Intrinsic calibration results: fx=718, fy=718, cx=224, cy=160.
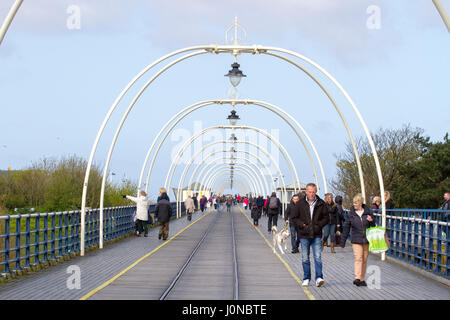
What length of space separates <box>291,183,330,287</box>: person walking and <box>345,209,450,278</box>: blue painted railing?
2.62 m

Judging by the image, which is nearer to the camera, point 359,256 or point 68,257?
point 359,256

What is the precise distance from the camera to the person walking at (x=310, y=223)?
1223 cm

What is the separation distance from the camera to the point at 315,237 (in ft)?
A: 40.4

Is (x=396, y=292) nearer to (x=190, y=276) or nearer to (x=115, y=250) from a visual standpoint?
(x=190, y=276)

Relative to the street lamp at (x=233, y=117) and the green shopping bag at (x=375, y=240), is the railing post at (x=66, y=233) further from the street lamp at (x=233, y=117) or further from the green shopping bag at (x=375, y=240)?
the street lamp at (x=233, y=117)

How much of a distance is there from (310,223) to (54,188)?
2218 cm

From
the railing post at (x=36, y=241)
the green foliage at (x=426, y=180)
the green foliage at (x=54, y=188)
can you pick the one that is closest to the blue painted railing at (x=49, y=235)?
the railing post at (x=36, y=241)

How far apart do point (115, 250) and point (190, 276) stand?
23.0ft

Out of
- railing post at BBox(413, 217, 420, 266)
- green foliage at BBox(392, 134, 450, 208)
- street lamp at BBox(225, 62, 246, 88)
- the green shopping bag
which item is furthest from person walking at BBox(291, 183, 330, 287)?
green foliage at BBox(392, 134, 450, 208)

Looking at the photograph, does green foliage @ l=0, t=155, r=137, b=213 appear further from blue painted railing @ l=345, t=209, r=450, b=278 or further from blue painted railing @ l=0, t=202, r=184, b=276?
blue painted railing @ l=345, t=209, r=450, b=278

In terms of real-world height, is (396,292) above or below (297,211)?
below

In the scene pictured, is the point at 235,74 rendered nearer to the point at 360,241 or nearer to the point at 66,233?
the point at 66,233

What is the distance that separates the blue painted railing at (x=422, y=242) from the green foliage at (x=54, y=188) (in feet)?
49.1
